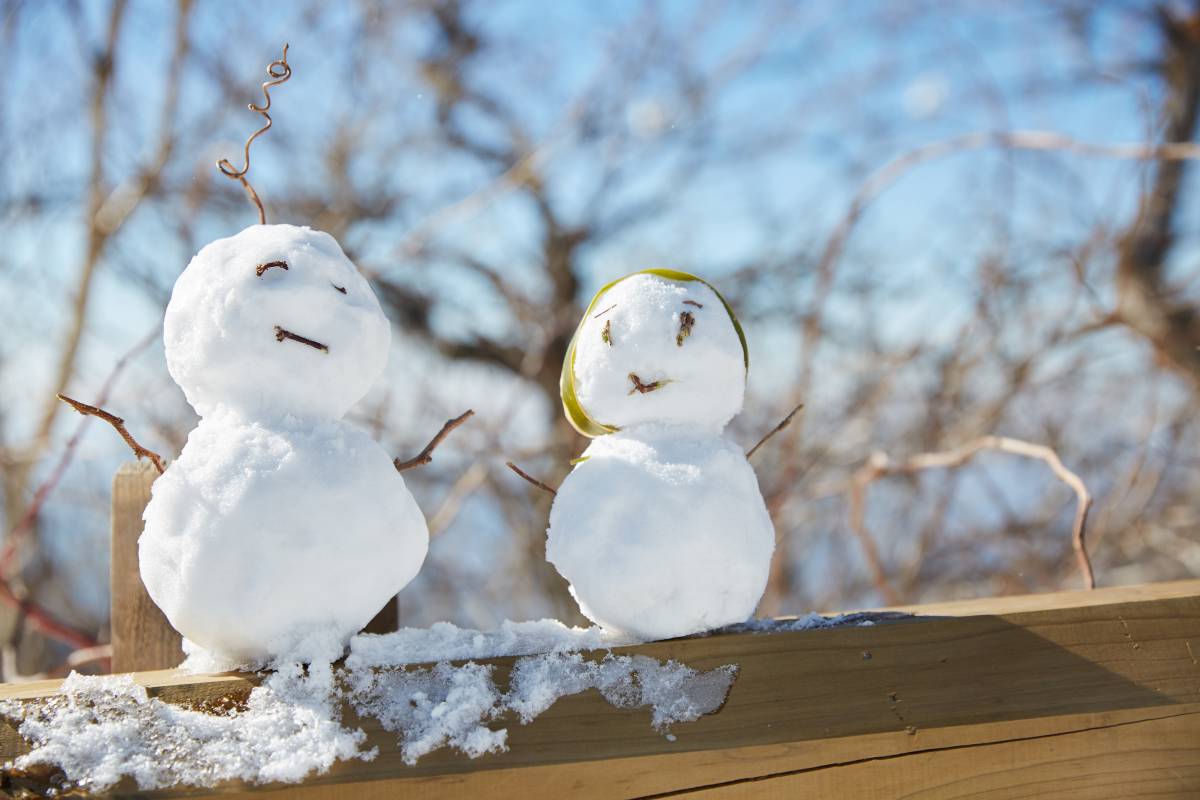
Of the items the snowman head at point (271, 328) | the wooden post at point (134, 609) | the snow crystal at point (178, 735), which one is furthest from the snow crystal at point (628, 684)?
the wooden post at point (134, 609)

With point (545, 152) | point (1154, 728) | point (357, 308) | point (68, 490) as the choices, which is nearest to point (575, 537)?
point (357, 308)

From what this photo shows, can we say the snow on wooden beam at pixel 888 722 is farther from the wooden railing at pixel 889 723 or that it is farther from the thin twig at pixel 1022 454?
the thin twig at pixel 1022 454

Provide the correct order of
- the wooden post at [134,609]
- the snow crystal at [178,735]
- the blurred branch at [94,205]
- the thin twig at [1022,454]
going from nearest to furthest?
1. the snow crystal at [178,735]
2. the wooden post at [134,609]
3. the thin twig at [1022,454]
4. the blurred branch at [94,205]

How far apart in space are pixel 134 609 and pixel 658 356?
0.53 m

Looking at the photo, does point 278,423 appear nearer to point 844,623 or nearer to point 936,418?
point 844,623

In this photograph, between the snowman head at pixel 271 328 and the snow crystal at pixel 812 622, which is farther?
the snow crystal at pixel 812 622

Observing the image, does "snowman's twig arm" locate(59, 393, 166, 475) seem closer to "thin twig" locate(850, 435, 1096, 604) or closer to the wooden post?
the wooden post

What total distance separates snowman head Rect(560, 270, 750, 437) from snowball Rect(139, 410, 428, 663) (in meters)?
0.18

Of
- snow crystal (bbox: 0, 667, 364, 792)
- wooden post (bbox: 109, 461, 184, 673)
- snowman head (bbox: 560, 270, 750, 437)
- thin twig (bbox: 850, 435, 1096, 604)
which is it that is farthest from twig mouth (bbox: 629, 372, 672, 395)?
thin twig (bbox: 850, 435, 1096, 604)

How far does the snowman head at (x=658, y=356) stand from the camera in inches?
26.1

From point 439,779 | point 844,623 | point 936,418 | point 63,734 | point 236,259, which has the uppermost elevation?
point 236,259

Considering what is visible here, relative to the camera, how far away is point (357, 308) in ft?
2.01

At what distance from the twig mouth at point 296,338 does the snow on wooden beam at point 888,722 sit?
0.71 feet

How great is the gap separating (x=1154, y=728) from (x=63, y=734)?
0.78m
